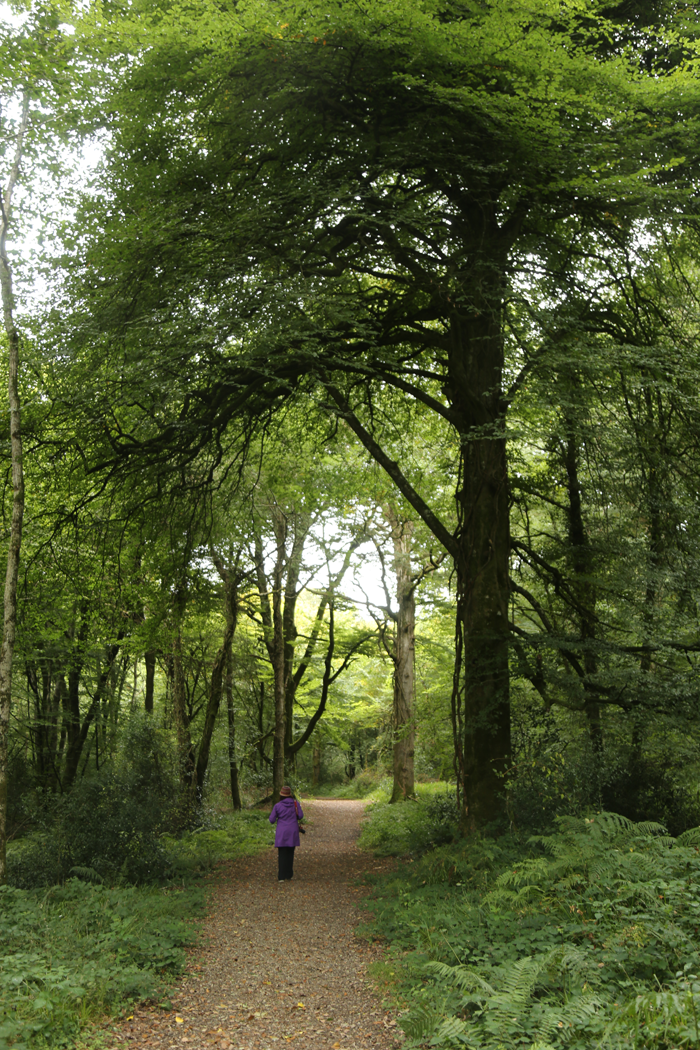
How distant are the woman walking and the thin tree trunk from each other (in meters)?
3.82

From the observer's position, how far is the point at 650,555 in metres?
7.99

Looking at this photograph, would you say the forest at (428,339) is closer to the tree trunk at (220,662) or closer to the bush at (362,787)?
the tree trunk at (220,662)

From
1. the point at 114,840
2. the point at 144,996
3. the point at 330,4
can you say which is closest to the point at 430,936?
the point at 144,996

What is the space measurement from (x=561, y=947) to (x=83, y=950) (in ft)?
12.8

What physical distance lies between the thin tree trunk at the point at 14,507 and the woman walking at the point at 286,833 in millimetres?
3823

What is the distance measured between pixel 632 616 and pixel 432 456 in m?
7.92

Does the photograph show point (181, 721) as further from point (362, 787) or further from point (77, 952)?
point (362, 787)

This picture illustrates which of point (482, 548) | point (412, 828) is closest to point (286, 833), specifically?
point (412, 828)

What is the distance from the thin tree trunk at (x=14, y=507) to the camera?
730 cm

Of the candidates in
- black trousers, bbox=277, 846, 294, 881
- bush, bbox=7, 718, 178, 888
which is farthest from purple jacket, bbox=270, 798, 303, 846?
bush, bbox=7, 718, 178, 888

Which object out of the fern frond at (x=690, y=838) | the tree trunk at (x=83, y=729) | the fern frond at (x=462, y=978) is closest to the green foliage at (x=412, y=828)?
the fern frond at (x=690, y=838)

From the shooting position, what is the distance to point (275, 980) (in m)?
5.94

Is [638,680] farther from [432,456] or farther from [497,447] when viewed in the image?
[432,456]

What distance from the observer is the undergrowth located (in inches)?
145
